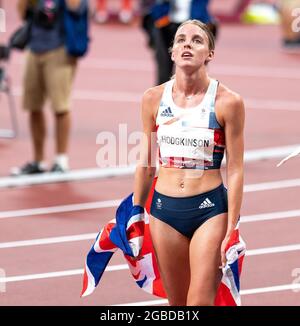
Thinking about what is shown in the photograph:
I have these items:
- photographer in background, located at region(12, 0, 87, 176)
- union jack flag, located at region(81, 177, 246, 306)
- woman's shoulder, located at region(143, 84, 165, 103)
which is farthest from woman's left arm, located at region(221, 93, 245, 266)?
photographer in background, located at region(12, 0, 87, 176)

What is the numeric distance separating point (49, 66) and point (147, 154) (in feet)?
17.8

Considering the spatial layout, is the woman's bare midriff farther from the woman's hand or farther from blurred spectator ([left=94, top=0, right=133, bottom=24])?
blurred spectator ([left=94, top=0, right=133, bottom=24])

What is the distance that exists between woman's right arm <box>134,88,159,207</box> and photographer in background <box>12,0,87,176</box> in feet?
17.4

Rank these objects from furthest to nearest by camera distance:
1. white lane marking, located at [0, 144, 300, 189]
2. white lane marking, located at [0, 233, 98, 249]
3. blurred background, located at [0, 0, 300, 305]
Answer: white lane marking, located at [0, 144, 300, 189] → white lane marking, located at [0, 233, 98, 249] → blurred background, located at [0, 0, 300, 305]

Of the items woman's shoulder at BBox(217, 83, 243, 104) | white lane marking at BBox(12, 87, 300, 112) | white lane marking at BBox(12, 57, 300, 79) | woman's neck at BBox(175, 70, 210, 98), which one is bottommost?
white lane marking at BBox(12, 57, 300, 79)

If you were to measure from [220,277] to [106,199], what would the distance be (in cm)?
500

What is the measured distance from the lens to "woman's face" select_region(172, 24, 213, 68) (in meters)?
6.95

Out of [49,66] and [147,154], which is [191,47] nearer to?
[147,154]

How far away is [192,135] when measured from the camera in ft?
22.9

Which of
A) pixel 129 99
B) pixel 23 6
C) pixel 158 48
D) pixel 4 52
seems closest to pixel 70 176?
pixel 23 6

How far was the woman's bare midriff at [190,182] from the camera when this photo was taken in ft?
23.1

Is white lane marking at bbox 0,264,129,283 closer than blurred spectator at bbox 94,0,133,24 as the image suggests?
Yes

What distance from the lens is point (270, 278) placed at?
9336mm
